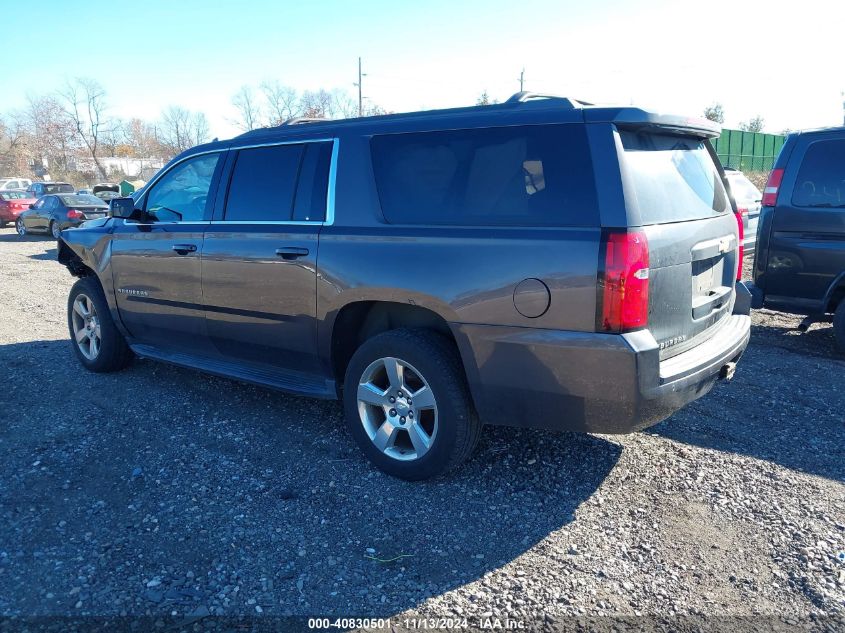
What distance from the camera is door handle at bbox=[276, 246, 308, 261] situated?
387cm

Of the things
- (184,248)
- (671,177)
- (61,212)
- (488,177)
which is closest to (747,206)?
(671,177)

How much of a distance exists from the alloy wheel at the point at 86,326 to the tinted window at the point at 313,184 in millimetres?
2664

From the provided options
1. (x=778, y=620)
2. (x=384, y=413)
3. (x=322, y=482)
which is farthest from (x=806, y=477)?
(x=322, y=482)

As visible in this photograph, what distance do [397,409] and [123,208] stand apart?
308 cm

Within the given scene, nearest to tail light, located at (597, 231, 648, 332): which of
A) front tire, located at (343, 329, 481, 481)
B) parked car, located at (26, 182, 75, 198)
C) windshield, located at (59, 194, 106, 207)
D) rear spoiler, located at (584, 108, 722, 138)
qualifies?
rear spoiler, located at (584, 108, 722, 138)

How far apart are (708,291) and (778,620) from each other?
1.70 meters

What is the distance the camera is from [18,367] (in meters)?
5.75

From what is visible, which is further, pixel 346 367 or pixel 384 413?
pixel 346 367

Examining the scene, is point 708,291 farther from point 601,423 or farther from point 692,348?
point 601,423

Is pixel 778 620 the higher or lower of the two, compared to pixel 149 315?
lower

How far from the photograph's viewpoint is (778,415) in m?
4.53

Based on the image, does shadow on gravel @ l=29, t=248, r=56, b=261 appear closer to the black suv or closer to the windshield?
the windshield

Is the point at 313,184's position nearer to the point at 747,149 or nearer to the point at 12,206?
the point at 12,206

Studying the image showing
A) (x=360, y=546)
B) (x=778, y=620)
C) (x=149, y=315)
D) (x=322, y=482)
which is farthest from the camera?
(x=149, y=315)
